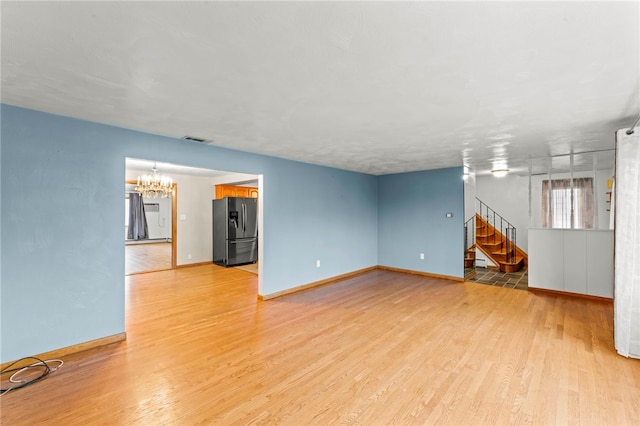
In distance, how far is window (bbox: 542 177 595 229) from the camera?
16.3 feet

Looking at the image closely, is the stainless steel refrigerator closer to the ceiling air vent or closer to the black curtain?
the ceiling air vent

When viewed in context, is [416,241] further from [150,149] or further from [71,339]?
[71,339]

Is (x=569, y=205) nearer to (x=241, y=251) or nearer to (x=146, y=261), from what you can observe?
(x=241, y=251)

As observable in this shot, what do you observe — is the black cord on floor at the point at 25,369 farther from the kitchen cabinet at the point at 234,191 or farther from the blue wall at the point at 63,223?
the kitchen cabinet at the point at 234,191

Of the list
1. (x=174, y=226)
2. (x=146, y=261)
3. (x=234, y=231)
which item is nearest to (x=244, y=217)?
(x=234, y=231)

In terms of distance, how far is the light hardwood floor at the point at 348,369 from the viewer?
2.04 metres

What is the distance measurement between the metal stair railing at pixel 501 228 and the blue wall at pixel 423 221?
239 cm

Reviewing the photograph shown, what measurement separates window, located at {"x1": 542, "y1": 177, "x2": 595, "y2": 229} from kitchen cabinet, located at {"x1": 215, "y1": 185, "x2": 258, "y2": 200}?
22.8 ft

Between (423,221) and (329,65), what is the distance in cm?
521

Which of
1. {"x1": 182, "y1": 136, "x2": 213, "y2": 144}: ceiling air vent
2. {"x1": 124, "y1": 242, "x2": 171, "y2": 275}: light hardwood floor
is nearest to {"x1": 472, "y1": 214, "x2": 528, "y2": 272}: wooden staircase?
{"x1": 182, "y1": 136, "x2": 213, "y2": 144}: ceiling air vent

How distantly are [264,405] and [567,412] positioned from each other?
6.98ft

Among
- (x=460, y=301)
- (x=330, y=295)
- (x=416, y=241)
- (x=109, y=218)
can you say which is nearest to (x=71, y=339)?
(x=109, y=218)

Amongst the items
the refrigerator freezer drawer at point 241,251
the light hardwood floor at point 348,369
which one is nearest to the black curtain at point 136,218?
the refrigerator freezer drawer at point 241,251

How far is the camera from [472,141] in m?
3.80
